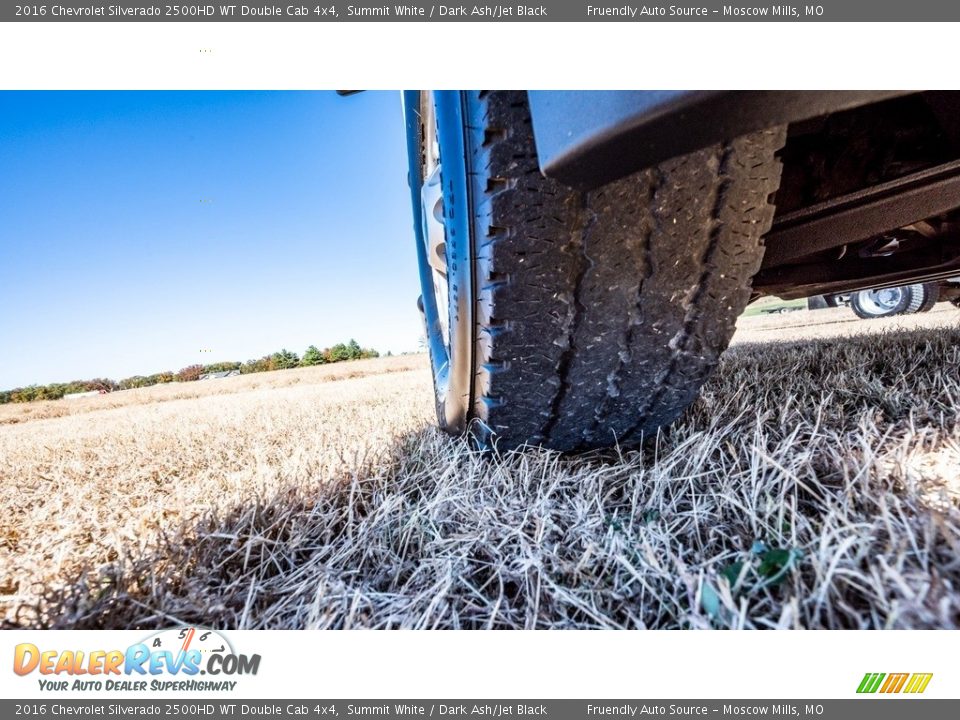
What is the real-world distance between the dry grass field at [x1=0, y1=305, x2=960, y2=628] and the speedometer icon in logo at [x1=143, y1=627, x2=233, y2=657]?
28mm

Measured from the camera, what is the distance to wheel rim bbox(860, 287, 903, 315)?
4828 mm

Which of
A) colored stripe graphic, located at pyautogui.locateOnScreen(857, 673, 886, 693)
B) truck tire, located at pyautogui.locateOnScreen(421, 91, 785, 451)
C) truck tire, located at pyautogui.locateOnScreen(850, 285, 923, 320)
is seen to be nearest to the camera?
colored stripe graphic, located at pyautogui.locateOnScreen(857, 673, 886, 693)

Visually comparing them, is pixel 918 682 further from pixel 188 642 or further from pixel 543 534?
pixel 188 642

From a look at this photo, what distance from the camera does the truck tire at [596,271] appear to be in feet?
1.76

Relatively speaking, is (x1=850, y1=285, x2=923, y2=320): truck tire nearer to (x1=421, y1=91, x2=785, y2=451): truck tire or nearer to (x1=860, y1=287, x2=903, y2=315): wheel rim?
(x1=860, y1=287, x2=903, y2=315): wheel rim

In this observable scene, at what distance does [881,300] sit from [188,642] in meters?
6.98

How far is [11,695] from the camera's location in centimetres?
45

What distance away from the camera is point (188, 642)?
46 cm

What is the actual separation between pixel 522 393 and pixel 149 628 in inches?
22.3

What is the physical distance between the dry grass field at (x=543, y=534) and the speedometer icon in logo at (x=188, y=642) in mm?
28
